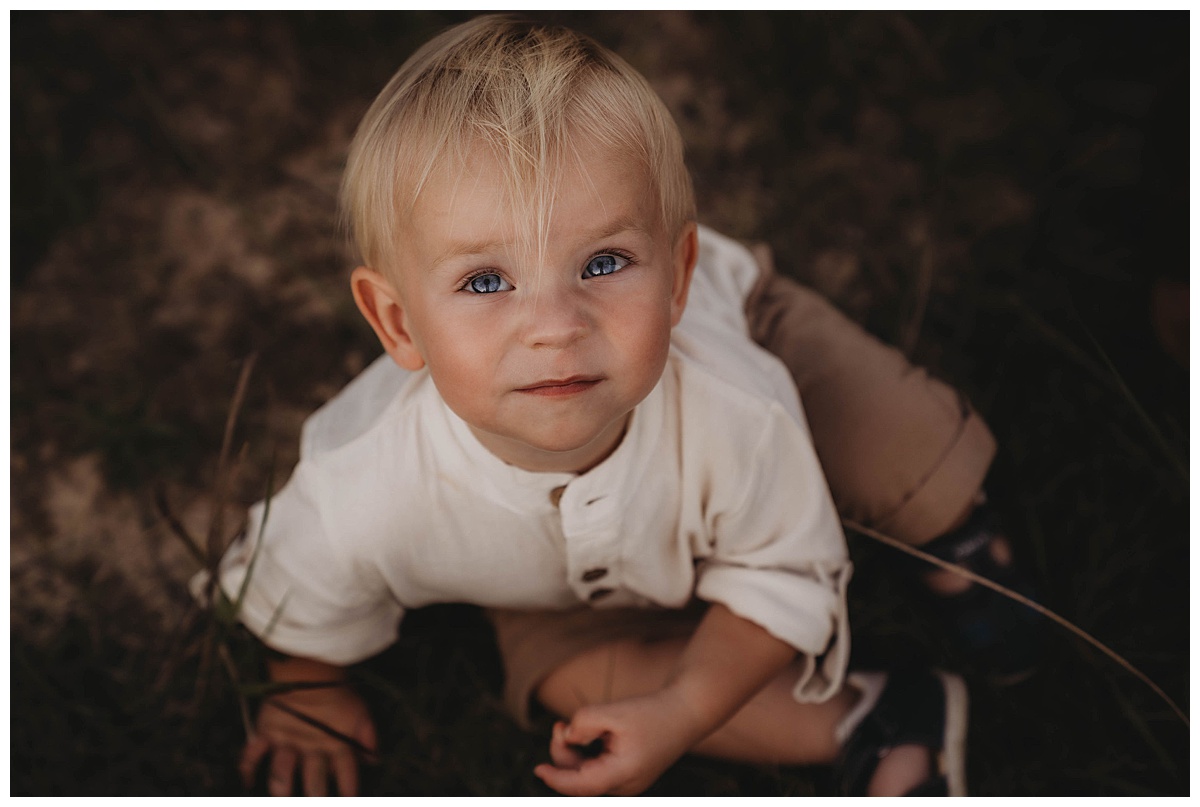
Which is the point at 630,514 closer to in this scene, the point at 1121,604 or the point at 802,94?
the point at 1121,604

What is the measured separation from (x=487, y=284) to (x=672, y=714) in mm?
659

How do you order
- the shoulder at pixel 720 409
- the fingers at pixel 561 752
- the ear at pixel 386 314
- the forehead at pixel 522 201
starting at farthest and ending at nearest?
the fingers at pixel 561 752 < the shoulder at pixel 720 409 < the ear at pixel 386 314 < the forehead at pixel 522 201

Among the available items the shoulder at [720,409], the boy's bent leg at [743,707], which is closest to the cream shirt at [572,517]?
the shoulder at [720,409]

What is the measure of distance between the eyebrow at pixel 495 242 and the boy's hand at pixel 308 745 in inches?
Result: 35.1

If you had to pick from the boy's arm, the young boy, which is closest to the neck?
the young boy

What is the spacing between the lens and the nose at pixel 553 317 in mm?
876

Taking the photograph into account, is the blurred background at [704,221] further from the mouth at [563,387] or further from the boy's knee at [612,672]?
the mouth at [563,387]

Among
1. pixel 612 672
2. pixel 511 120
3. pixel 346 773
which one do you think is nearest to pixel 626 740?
pixel 612 672

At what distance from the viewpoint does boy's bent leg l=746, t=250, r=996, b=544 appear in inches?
53.8

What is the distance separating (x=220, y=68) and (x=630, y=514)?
165 centimetres

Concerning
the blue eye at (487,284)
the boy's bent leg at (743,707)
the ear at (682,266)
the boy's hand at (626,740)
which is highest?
the blue eye at (487,284)

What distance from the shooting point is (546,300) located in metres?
0.88

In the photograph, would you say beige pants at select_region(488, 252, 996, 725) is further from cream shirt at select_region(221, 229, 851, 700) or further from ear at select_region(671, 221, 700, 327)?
ear at select_region(671, 221, 700, 327)

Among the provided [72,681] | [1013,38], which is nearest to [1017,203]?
[1013,38]
